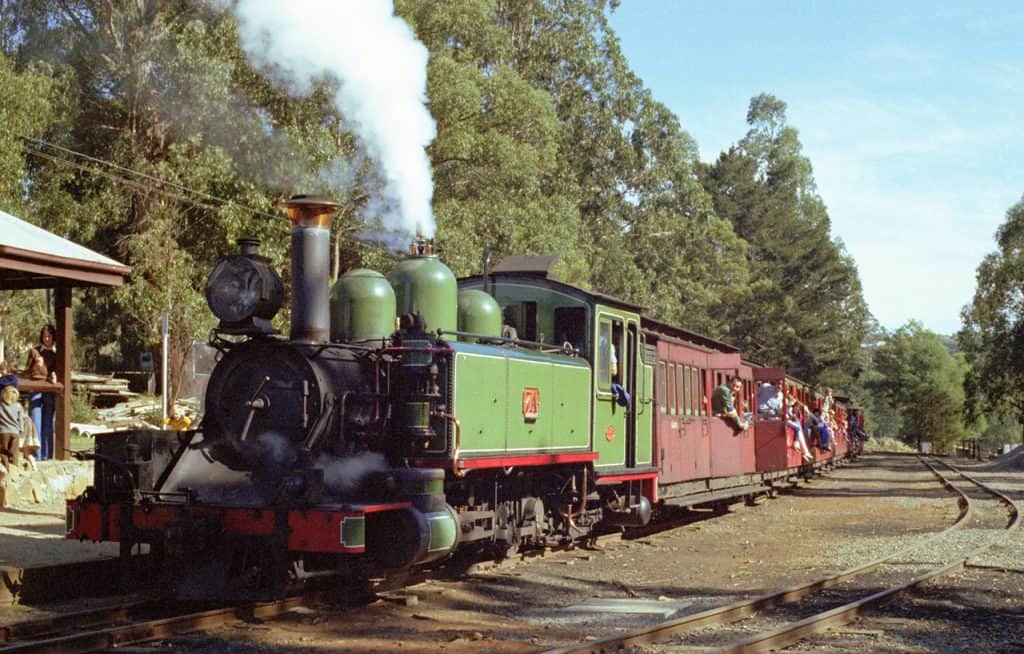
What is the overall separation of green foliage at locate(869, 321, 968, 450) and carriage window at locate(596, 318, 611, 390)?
275 feet

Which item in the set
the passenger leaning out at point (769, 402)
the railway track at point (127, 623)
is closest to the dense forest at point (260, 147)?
the railway track at point (127, 623)

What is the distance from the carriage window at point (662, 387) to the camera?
1443 cm

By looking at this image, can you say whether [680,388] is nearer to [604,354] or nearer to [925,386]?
[604,354]

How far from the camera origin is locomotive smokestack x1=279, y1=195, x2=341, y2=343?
8.94m

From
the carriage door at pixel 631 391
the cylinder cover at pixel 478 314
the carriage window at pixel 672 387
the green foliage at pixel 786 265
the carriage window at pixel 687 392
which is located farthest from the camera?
the green foliage at pixel 786 265

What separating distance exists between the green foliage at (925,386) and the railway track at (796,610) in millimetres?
81054

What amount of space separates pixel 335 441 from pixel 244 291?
4.60ft

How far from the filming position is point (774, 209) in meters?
66.2

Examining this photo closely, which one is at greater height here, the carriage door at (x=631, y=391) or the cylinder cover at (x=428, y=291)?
the cylinder cover at (x=428, y=291)

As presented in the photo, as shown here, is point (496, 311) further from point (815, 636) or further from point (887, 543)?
point (887, 543)

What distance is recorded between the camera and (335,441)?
898 centimetres

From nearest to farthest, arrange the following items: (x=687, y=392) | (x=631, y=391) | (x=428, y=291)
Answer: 1. (x=428, y=291)
2. (x=631, y=391)
3. (x=687, y=392)

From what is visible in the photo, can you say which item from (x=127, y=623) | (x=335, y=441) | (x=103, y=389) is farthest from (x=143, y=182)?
(x=127, y=623)

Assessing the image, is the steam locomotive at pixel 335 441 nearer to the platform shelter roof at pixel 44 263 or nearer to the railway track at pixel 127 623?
the railway track at pixel 127 623
